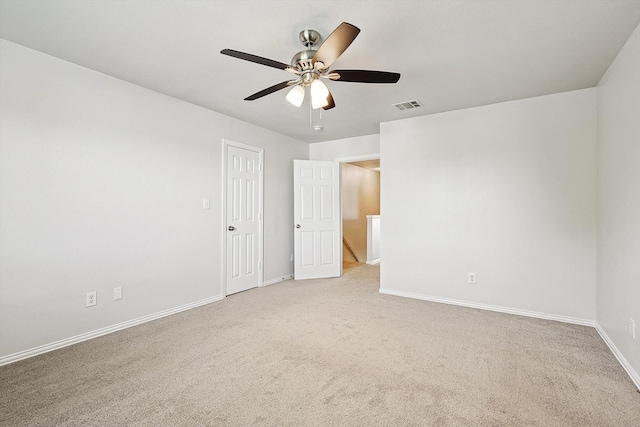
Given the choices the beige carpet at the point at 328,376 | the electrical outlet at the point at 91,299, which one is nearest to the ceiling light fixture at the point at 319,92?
the beige carpet at the point at 328,376

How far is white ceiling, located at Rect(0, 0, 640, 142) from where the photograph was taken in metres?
1.85

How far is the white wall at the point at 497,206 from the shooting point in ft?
10.1

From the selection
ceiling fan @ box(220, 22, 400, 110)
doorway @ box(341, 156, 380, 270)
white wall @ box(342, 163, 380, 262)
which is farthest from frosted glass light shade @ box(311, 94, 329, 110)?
white wall @ box(342, 163, 380, 262)

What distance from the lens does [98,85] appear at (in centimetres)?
273

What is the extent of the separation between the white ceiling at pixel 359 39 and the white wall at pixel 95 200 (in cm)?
32

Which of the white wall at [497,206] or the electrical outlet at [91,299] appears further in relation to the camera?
the white wall at [497,206]

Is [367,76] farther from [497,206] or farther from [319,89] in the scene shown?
[497,206]

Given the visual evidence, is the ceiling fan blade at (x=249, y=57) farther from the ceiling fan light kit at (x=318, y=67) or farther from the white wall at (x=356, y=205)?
the white wall at (x=356, y=205)

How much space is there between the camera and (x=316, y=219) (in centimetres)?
511

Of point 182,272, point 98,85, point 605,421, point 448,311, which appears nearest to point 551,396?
point 605,421

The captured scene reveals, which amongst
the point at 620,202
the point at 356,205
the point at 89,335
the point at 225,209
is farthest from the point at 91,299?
the point at 356,205

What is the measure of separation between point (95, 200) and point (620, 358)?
4.51m

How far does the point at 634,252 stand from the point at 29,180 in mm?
4469

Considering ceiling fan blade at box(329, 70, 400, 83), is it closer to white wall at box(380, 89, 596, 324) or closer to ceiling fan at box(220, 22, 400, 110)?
ceiling fan at box(220, 22, 400, 110)
